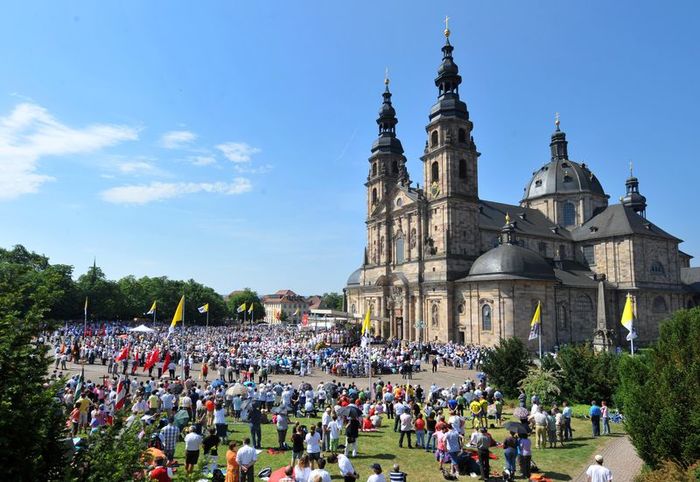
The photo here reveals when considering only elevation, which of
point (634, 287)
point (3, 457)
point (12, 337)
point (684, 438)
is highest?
point (634, 287)

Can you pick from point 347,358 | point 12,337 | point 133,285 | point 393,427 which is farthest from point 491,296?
point 133,285

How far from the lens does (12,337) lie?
4961 millimetres

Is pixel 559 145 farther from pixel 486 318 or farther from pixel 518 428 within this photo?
pixel 518 428

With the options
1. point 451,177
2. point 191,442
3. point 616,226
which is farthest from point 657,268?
point 191,442

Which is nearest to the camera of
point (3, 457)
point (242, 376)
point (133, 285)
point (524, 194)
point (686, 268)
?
point (3, 457)

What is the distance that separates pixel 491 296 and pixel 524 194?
105 feet

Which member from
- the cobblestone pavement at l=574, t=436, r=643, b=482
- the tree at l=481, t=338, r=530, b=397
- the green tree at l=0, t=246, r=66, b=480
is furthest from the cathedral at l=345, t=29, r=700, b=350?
the green tree at l=0, t=246, r=66, b=480

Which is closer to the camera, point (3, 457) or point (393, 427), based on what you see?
point (3, 457)

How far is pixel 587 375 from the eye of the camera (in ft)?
75.4

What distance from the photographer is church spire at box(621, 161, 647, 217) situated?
228ft

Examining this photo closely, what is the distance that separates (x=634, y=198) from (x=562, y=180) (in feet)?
36.9

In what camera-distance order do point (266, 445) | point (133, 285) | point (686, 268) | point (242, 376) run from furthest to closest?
1. point (133, 285)
2. point (686, 268)
3. point (242, 376)
4. point (266, 445)

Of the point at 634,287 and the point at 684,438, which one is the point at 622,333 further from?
the point at 684,438

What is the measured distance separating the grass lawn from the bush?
563 cm
